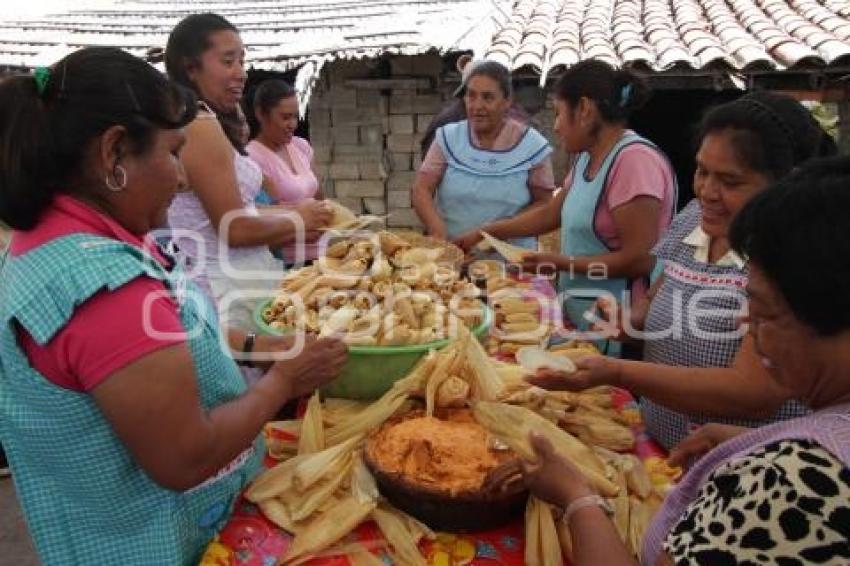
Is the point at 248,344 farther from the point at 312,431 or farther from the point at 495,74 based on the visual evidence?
the point at 495,74

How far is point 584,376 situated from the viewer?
6.56ft

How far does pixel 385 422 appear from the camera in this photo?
A: 6.63 feet

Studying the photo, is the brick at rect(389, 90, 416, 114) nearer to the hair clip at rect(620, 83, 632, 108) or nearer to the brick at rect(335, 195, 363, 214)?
the brick at rect(335, 195, 363, 214)

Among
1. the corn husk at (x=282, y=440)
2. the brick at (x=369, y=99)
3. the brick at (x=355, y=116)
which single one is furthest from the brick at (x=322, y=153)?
the corn husk at (x=282, y=440)

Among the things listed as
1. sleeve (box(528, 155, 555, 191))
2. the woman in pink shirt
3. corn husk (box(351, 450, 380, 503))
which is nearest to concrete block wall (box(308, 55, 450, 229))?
the woman in pink shirt

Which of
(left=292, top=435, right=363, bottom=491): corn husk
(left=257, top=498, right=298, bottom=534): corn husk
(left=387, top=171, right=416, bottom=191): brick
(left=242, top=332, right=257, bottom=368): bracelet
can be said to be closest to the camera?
(left=257, top=498, right=298, bottom=534): corn husk

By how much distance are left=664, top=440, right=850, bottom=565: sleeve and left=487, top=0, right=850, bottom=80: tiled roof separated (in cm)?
612

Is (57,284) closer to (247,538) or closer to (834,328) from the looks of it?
(247,538)

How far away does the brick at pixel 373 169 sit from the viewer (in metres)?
8.02

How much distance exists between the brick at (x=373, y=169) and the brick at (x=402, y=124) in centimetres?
41

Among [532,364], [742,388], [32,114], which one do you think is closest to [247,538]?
[532,364]

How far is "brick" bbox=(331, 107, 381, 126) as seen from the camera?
7.89 meters

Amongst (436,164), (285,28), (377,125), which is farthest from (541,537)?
(285,28)

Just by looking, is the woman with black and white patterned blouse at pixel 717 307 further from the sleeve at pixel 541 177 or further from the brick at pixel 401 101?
the brick at pixel 401 101
